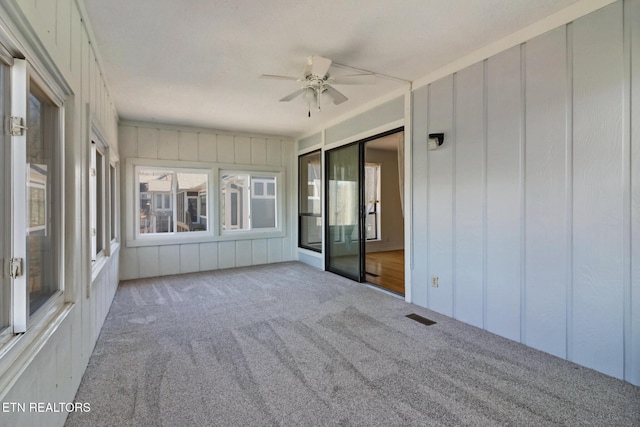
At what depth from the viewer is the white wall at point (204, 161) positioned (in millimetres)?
5004

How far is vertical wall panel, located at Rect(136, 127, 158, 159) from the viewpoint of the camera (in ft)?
16.6

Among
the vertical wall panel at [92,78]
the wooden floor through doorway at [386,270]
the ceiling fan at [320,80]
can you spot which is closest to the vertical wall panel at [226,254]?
the wooden floor through doorway at [386,270]

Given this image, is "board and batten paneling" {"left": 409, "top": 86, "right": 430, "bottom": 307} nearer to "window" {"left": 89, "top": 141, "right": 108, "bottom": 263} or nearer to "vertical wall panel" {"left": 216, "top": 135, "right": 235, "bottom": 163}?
"window" {"left": 89, "top": 141, "right": 108, "bottom": 263}

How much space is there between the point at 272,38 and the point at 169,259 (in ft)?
13.6

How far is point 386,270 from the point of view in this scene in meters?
5.59

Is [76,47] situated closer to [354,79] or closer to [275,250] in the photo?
[354,79]

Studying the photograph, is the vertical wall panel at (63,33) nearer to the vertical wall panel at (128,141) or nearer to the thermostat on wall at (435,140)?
the thermostat on wall at (435,140)

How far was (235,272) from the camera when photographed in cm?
541

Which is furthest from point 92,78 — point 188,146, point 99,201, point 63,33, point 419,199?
point 419,199

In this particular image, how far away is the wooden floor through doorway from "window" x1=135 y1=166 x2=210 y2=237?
3191 mm

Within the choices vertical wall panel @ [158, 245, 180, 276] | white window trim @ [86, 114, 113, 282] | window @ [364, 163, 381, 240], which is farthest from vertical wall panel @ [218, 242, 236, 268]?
window @ [364, 163, 381, 240]

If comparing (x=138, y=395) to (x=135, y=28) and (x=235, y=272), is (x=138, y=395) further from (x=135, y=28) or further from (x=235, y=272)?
(x=235, y=272)

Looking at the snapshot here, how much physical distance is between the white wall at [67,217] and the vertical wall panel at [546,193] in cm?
322

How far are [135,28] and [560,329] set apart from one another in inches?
163
